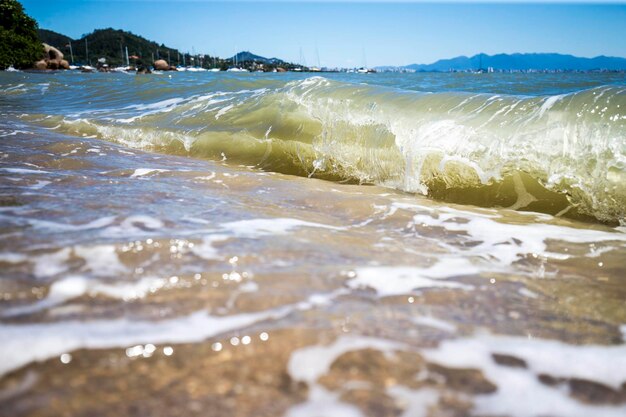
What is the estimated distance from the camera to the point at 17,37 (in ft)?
142

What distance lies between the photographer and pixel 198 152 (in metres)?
5.69

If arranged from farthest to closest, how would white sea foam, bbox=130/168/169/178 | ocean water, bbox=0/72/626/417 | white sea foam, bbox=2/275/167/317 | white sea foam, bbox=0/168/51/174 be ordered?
white sea foam, bbox=130/168/169/178 → white sea foam, bbox=0/168/51/174 → white sea foam, bbox=2/275/167/317 → ocean water, bbox=0/72/626/417

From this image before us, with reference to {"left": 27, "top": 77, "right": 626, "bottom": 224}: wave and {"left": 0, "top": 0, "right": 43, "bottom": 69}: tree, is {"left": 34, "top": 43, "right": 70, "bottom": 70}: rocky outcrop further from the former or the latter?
{"left": 27, "top": 77, "right": 626, "bottom": 224}: wave

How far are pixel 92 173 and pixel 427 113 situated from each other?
3.71 m

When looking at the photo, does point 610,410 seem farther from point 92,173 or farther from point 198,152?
point 198,152

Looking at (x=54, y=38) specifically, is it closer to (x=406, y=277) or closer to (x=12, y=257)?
(x=12, y=257)

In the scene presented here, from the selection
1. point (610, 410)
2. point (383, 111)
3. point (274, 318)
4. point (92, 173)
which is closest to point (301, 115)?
point (383, 111)

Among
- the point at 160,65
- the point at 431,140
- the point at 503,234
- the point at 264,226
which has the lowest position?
the point at 503,234

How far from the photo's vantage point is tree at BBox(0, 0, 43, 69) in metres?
42.1

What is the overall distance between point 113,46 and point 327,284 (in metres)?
148

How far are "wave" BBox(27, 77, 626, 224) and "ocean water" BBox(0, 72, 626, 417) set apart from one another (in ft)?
0.09

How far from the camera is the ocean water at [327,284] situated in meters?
1.03

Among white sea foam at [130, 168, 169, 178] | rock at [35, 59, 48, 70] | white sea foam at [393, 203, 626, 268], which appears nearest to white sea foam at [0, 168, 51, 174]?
white sea foam at [130, 168, 169, 178]

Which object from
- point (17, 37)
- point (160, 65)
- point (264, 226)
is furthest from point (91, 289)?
point (160, 65)
